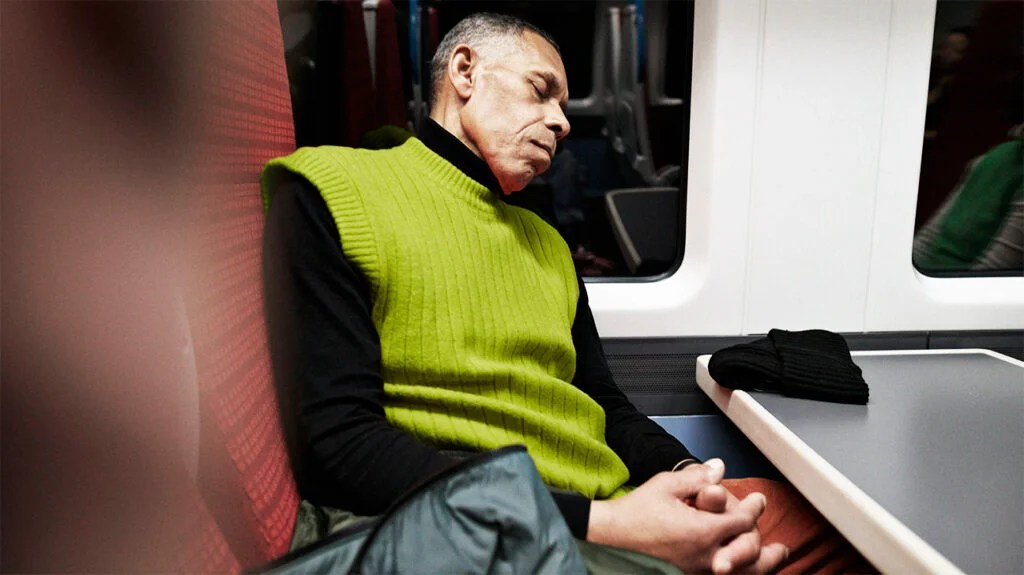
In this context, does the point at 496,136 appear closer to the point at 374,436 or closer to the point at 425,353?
the point at 425,353

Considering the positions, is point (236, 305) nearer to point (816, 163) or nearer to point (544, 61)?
point (544, 61)

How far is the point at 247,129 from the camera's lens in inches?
36.3

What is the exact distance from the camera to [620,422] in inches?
51.8

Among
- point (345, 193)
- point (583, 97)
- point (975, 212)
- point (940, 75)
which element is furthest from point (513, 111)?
point (975, 212)

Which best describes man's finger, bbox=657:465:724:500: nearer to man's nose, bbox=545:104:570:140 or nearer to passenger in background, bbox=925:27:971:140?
man's nose, bbox=545:104:570:140

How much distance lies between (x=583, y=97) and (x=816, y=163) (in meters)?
1.10

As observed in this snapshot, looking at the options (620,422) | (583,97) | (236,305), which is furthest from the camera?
(583,97)

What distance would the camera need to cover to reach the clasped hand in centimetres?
92

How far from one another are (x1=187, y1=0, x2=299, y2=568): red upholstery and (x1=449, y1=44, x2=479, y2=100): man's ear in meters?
0.31

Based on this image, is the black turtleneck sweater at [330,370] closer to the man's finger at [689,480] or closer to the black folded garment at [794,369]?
the man's finger at [689,480]

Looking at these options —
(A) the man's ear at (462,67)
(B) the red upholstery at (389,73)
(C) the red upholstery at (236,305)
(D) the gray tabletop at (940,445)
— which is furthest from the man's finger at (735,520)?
(B) the red upholstery at (389,73)

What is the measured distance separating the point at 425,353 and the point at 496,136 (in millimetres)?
402

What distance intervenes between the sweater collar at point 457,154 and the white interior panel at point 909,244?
1097mm

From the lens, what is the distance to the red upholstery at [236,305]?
2.36 ft
